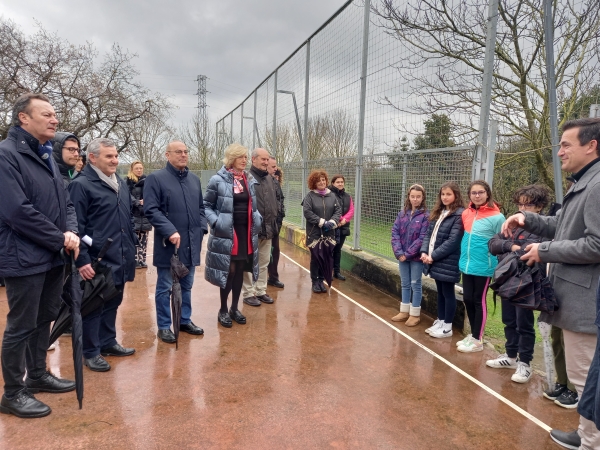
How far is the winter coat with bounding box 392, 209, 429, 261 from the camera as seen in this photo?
459cm

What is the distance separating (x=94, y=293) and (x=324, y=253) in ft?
10.7

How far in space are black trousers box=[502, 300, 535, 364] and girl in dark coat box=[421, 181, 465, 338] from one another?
656 millimetres

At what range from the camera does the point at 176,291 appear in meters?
3.65


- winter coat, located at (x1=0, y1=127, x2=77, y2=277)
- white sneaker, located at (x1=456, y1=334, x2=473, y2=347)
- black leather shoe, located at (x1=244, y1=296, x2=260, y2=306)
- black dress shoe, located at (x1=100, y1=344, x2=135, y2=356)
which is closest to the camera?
winter coat, located at (x1=0, y1=127, x2=77, y2=277)

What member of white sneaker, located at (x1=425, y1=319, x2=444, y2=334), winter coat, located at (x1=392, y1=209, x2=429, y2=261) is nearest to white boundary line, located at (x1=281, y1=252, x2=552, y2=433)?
white sneaker, located at (x1=425, y1=319, x2=444, y2=334)

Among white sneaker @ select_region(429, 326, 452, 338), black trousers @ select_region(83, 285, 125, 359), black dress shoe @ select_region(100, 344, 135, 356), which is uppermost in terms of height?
black trousers @ select_region(83, 285, 125, 359)

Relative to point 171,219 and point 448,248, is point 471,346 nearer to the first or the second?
point 448,248

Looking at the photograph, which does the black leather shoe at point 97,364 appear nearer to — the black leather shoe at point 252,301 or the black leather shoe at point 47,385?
the black leather shoe at point 47,385

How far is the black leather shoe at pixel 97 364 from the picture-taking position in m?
3.32

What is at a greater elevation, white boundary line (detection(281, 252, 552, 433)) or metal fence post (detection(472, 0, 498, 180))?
metal fence post (detection(472, 0, 498, 180))

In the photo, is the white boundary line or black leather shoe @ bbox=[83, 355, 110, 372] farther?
black leather shoe @ bbox=[83, 355, 110, 372]

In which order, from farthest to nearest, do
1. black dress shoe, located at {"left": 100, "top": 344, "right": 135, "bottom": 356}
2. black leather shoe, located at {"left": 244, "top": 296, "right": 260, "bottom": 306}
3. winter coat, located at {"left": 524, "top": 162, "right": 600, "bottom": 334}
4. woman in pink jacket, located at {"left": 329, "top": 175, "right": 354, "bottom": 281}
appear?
woman in pink jacket, located at {"left": 329, "top": 175, "right": 354, "bottom": 281} → black leather shoe, located at {"left": 244, "top": 296, "right": 260, "bottom": 306} → black dress shoe, located at {"left": 100, "top": 344, "right": 135, "bottom": 356} → winter coat, located at {"left": 524, "top": 162, "right": 600, "bottom": 334}

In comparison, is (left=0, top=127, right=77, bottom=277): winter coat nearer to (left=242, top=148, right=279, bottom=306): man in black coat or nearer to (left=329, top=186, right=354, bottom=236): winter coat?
(left=242, top=148, right=279, bottom=306): man in black coat

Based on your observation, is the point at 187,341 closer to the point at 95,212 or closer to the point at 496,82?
the point at 95,212
